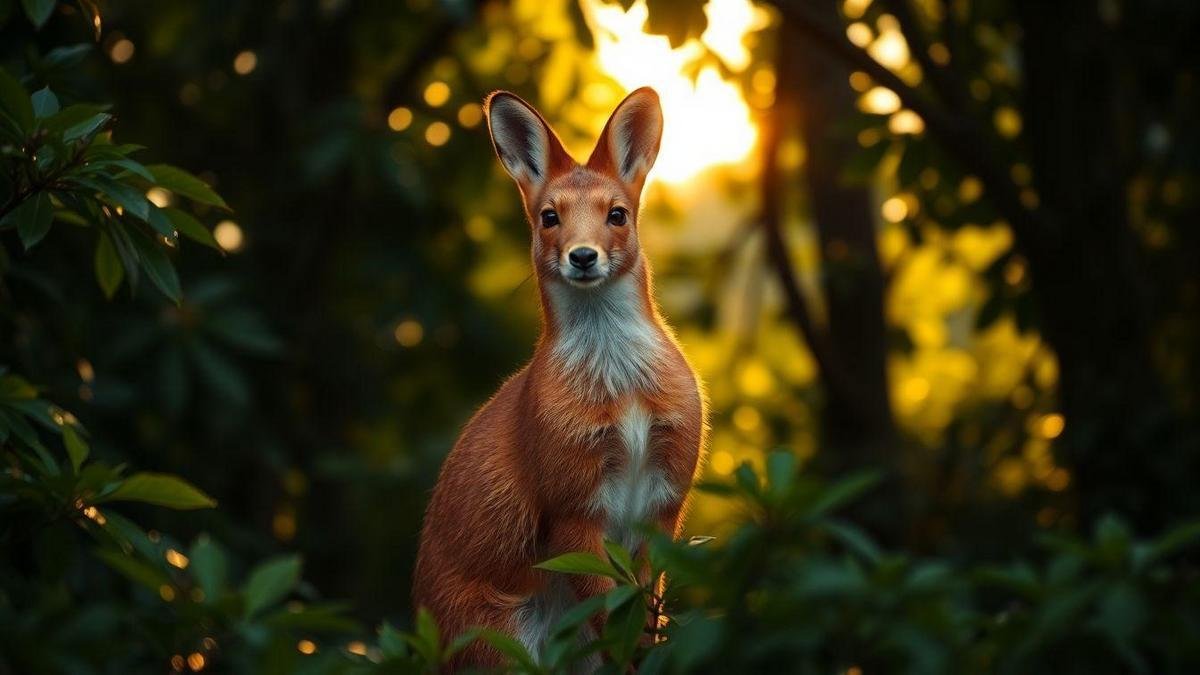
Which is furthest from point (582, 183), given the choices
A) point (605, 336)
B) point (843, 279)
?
point (843, 279)

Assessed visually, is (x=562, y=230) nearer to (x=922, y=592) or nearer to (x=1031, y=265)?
(x=922, y=592)

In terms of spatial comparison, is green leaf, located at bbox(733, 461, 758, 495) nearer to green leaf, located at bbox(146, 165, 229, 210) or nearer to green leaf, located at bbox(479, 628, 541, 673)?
green leaf, located at bbox(479, 628, 541, 673)

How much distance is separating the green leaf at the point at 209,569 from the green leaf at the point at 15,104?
5.06ft

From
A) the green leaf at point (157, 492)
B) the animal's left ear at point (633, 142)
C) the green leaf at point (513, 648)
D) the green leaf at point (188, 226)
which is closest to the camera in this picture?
the green leaf at point (513, 648)

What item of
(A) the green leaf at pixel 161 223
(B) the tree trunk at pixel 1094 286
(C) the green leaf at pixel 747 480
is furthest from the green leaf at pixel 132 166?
(B) the tree trunk at pixel 1094 286

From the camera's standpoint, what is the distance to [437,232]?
1424 centimetres

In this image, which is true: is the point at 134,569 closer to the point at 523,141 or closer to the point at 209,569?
the point at 209,569

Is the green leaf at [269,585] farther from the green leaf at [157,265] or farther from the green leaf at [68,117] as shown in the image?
the green leaf at [68,117]

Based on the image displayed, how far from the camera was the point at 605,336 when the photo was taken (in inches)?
245

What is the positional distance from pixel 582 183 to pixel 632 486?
4.47 feet

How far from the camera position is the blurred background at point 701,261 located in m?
10.2

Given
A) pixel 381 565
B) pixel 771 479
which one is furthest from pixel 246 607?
pixel 381 565

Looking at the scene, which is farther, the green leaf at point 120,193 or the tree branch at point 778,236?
the tree branch at point 778,236

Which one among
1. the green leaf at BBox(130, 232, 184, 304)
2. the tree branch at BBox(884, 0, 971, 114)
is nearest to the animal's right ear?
the green leaf at BBox(130, 232, 184, 304)
